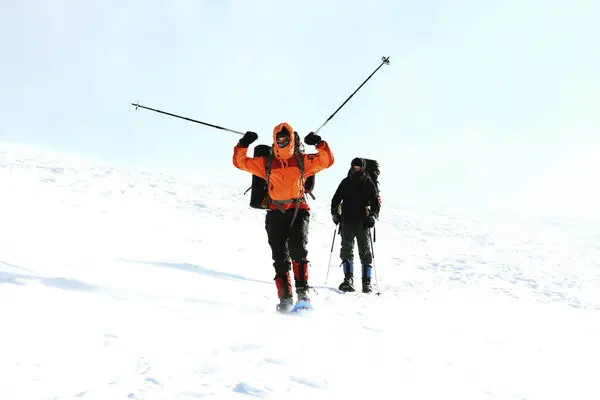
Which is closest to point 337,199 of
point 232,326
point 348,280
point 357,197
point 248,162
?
point 357,197

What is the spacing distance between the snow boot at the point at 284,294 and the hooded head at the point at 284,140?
4.63 ft

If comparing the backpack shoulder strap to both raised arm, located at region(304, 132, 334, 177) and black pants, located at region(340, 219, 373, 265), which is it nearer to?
raised arm, located at region(304, 132, 334, 177)

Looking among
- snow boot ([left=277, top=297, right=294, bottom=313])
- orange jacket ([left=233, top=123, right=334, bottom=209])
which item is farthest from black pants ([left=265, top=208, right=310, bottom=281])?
snow boot ([left=277, top=297, right=294, bottom=313])

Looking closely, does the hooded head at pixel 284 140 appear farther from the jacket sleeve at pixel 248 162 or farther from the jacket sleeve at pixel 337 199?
the jacket sleeve at pixel 337 199

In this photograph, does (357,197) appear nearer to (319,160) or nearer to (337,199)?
(337,199)

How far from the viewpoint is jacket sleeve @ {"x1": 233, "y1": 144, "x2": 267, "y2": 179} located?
522cm

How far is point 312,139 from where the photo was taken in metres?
5.11

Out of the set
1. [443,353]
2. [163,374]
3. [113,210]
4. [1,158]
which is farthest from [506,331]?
[1,158]

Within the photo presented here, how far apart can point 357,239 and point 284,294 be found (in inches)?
113

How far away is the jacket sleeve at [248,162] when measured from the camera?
5.22 m

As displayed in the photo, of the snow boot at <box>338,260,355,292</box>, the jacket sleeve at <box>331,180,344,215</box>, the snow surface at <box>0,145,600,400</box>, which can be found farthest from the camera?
the jacket sleeve at <box>331,180,344,215</box>

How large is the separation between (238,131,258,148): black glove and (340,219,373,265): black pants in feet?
9.94

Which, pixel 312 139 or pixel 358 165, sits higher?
pixel 358 165

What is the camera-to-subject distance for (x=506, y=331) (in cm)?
537
